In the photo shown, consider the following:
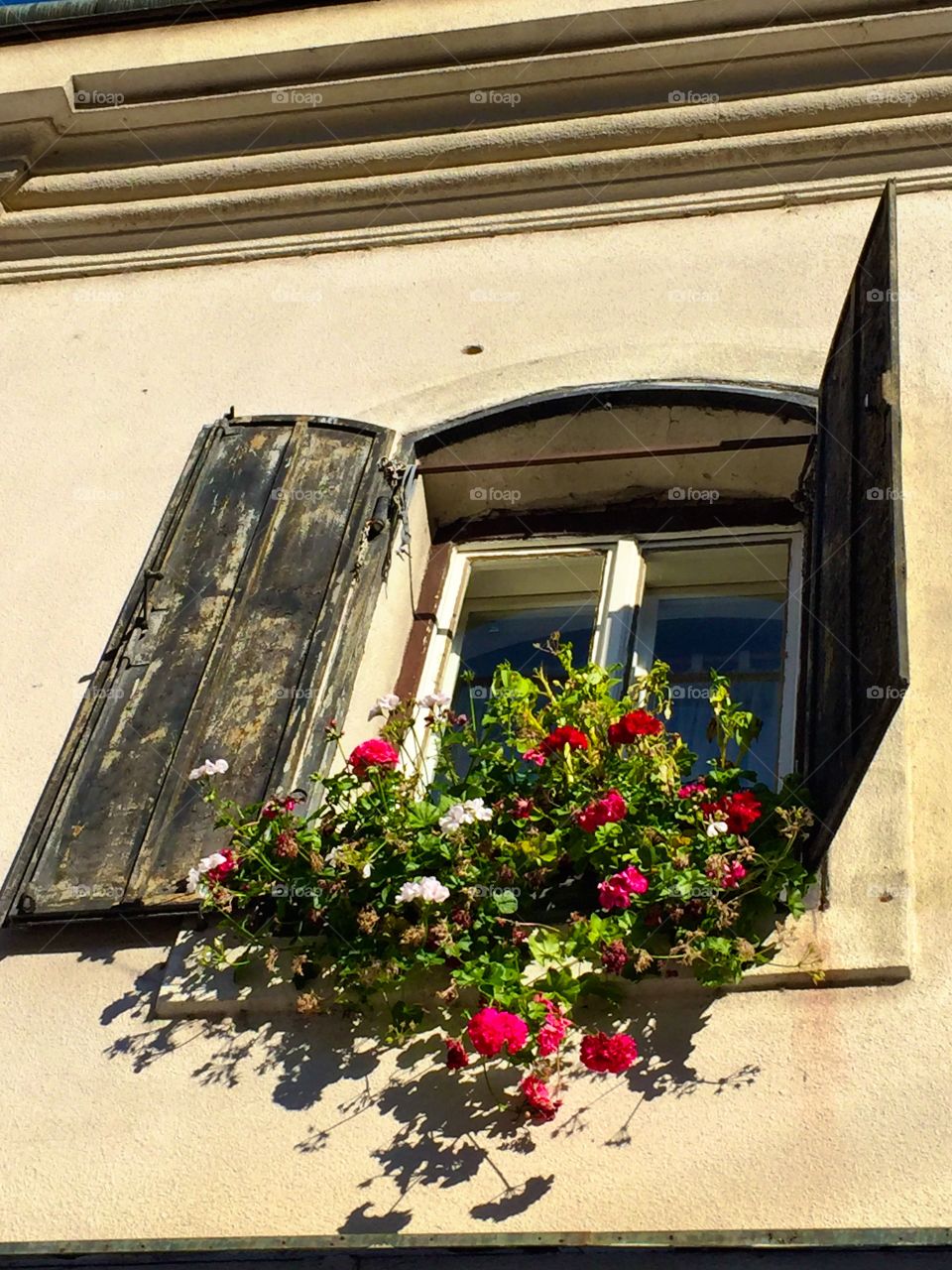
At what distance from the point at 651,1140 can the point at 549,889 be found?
621 mm

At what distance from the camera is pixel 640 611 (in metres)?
4.87

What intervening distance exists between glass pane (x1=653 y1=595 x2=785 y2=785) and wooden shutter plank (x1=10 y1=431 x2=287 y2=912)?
1212mm

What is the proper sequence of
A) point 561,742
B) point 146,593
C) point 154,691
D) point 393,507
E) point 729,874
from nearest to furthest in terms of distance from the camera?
point 729,874 < point 561,742 < point 154,691 < point 146,593 < point 393,507

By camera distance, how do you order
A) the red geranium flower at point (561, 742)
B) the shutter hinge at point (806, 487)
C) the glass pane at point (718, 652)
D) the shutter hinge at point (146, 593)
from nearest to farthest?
the red geranium flower at point (561, 742), the glass pane at point (718, 652), the shutter hinge at point (146, 593), the shutter hinge at point (806, 487)

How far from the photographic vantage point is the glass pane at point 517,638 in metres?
4.88

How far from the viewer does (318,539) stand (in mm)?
4801

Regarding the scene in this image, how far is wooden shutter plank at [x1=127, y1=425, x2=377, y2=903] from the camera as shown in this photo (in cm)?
414

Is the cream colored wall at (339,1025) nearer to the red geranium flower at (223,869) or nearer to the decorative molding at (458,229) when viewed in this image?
the decorative molding at (458,229)

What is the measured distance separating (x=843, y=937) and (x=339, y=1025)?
1073 mm

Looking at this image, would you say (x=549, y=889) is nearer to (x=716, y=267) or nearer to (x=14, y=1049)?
(x=14, y=1049)

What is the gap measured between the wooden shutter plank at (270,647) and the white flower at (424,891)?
2.06 ft

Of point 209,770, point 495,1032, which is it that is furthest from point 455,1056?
point 209,770

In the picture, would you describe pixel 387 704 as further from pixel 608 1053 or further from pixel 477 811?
pixel 608 1053

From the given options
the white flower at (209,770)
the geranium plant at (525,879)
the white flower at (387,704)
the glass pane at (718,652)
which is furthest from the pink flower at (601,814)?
the white flower at (209,770)
